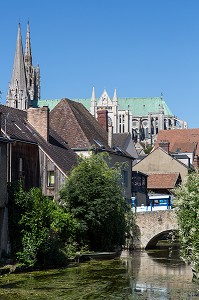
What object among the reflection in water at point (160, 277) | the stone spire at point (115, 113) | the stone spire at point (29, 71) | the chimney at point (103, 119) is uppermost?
the stone spire at point (29, 71)

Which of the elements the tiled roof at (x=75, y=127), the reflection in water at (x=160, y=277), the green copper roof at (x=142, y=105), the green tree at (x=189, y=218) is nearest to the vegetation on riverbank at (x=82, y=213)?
the reflection in water at (x=160, y=277)

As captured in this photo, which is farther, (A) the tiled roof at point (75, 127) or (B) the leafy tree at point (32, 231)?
(A) the tiled roof at point (75, 127)

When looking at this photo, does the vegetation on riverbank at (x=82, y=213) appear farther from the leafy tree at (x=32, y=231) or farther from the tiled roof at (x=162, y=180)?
the tiled roof at (x=162, y=180)

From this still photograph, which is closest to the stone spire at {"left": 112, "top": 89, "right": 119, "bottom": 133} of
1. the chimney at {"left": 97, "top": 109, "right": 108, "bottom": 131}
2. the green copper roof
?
the green copper roof

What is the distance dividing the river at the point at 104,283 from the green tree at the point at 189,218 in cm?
161

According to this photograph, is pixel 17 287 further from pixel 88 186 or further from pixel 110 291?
pixel 88 186

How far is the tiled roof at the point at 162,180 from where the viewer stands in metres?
61.9

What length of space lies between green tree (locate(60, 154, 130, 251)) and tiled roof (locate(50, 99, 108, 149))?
875 cm

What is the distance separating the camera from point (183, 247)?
24078 millimetres

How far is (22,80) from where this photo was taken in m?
167

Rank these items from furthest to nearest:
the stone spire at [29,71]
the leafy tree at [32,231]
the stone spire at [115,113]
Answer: the stone spire at [115,113] < the stone spire at [29,71] < the leafy tree at [32,231]

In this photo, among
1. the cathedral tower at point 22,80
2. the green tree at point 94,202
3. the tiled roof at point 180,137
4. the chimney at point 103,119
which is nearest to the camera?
the green tree at point 94,202

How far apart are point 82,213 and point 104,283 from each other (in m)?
11.3

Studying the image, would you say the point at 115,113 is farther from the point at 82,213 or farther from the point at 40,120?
the point at 82,213
